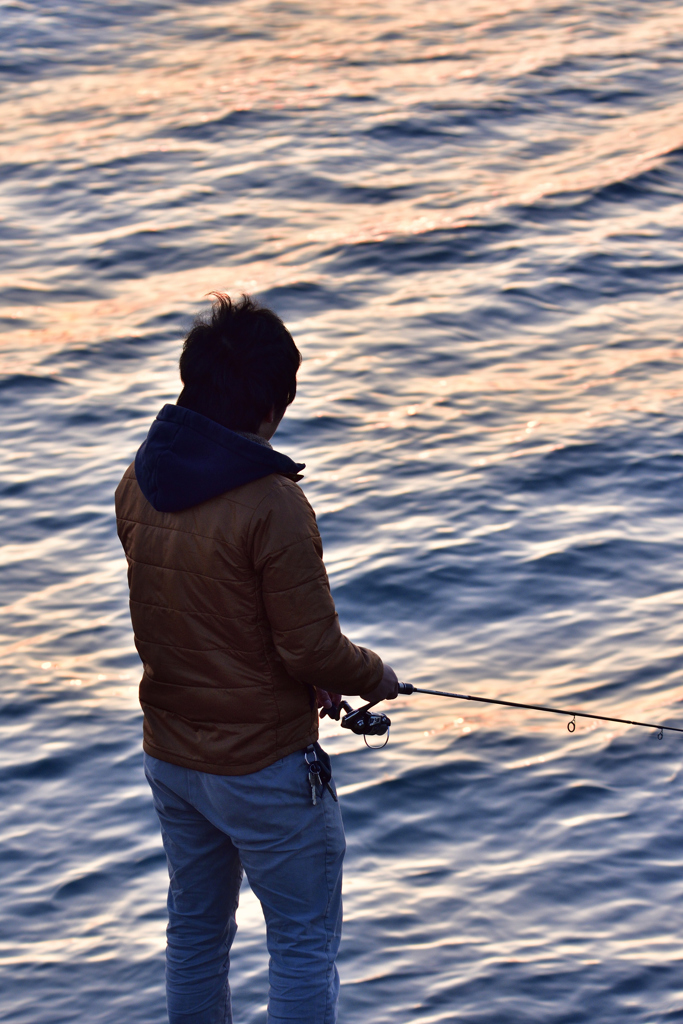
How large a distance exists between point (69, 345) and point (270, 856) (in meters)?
6.39

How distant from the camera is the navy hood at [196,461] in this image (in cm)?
246

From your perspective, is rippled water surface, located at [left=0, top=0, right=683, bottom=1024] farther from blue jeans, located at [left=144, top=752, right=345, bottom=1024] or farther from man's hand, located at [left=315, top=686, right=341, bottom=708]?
man's hand, located at [left=315, top=686, right=341, bottom=708]

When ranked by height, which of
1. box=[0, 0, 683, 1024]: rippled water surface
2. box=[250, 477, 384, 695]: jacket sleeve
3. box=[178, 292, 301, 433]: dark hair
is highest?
box=[178, 292, 301, 433]: dark hair

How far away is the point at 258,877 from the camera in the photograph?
8.63 ft

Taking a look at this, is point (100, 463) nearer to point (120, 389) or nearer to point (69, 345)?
point (120, 389)

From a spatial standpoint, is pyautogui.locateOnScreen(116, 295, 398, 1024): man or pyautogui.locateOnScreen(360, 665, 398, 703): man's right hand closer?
pyautogui.locateOnScreen(116, 295, 398, 1024): man

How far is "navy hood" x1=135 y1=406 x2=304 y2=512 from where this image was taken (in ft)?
8.05

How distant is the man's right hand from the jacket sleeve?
22 cm

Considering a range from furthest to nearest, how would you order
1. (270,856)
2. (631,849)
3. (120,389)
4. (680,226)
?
(680,226) → (120,389) → (631,849) → (270,856)

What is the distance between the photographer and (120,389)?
7855 millimetres

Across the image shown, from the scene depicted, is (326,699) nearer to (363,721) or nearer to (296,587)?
(363,721)

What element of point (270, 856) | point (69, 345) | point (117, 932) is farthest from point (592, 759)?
point (69, 345)

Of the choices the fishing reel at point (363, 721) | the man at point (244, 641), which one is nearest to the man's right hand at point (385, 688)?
the man at point (244, 641)

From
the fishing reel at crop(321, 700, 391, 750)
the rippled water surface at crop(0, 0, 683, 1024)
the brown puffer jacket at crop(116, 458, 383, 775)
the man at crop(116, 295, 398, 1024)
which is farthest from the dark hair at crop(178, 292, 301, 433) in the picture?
the rippled water surface at crop(0, 0, 683, 1024)
